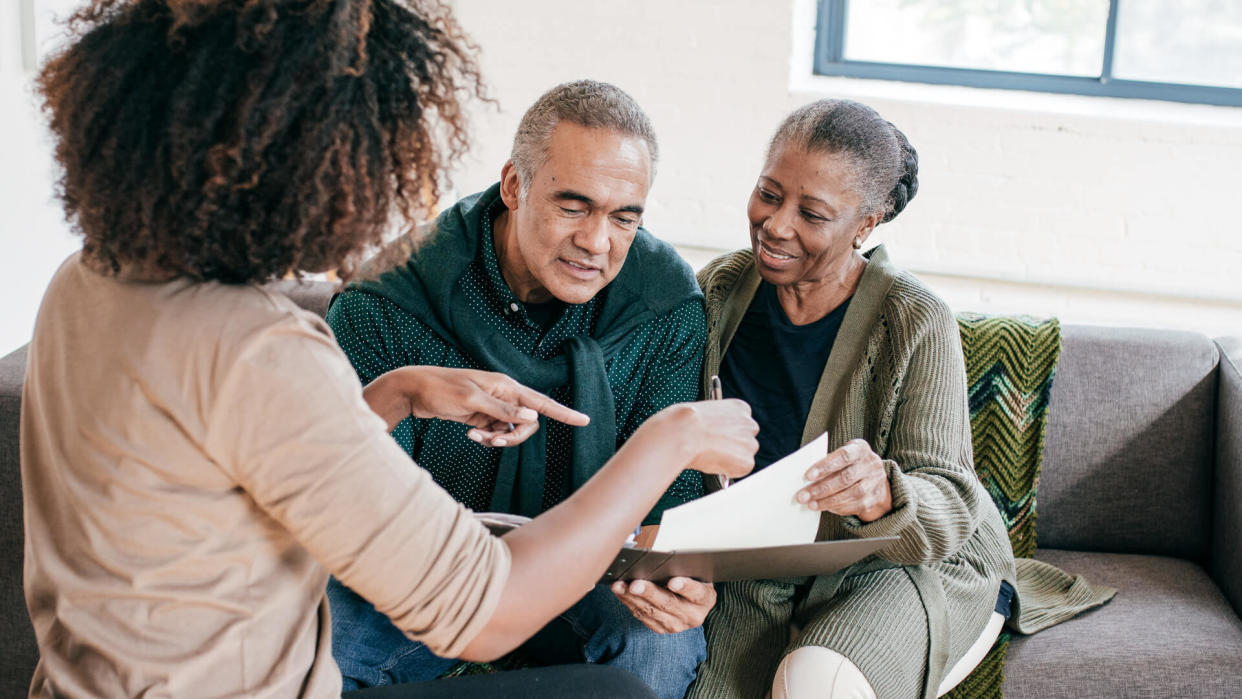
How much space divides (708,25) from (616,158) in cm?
218

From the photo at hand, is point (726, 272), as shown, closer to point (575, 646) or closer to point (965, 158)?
point (575, 646)

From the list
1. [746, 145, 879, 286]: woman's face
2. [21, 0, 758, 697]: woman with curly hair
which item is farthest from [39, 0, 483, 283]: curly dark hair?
[746, 145, 879, 286]: woman's face

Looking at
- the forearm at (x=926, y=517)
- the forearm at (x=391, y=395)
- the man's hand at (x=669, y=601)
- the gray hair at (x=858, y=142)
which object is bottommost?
the man's hand at (x=669, y=601)

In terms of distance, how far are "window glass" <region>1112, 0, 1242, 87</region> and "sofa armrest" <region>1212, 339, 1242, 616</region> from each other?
1.95 metres

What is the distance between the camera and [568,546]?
1095 millimetres

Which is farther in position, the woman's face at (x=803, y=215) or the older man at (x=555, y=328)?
the woman's face at (x=803, y=215)

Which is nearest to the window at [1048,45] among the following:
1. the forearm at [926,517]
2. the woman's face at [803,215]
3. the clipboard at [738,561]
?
the woman's face at [803,215]

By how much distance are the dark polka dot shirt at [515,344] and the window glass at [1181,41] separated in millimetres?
2609

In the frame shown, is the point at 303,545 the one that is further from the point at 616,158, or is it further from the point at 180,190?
the point at 616,158

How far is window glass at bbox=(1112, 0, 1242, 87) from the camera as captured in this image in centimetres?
386

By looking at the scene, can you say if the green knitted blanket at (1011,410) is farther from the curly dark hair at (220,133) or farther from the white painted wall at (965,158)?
the white painted wall at (965,158)

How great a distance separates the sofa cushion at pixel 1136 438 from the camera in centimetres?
230

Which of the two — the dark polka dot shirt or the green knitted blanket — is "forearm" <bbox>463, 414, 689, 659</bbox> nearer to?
the dark polka dot shirt

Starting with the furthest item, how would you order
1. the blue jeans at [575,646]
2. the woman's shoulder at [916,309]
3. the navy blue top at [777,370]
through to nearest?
the navy blue top at [777,370] < the woman's shoulder at [916,309] < the blue jeans at [575,646]
